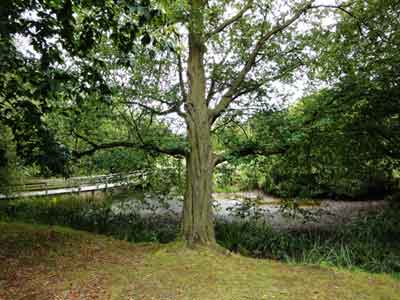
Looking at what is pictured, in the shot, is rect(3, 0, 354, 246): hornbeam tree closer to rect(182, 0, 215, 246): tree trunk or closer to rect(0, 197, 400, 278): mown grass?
rect(182, 0, 215, 246): tree trunk

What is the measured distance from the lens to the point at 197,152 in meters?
4.33

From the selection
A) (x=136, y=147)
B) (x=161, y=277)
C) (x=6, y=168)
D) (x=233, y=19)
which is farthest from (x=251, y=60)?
(x=6, y=168)

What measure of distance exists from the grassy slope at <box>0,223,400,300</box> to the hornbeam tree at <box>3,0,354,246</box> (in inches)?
28.0

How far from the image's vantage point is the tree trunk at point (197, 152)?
412 cm

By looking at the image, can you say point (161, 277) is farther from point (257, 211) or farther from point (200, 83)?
point (257, 211)

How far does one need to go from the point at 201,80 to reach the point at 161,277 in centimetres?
289

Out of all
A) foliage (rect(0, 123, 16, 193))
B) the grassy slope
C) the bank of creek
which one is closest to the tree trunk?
A: the grassy slope

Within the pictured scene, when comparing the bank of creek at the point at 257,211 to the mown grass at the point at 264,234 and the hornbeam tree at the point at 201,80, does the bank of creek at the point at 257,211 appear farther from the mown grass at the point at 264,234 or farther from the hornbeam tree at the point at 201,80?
the hornbeam tree at the point at 201,80

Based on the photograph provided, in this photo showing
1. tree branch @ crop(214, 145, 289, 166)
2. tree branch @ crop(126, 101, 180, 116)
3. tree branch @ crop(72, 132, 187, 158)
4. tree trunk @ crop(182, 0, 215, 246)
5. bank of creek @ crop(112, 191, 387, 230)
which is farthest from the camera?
bank of creek @ crop(112, 191, 387, 230)

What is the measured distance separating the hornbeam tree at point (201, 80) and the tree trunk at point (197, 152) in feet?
0.04

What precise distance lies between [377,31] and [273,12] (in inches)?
62.3

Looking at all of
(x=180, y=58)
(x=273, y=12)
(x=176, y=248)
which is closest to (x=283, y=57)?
(x=273, y=12)

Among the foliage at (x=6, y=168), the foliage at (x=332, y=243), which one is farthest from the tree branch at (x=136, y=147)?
the foliage at (x=332, y=243)

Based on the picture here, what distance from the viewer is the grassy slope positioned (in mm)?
2752
